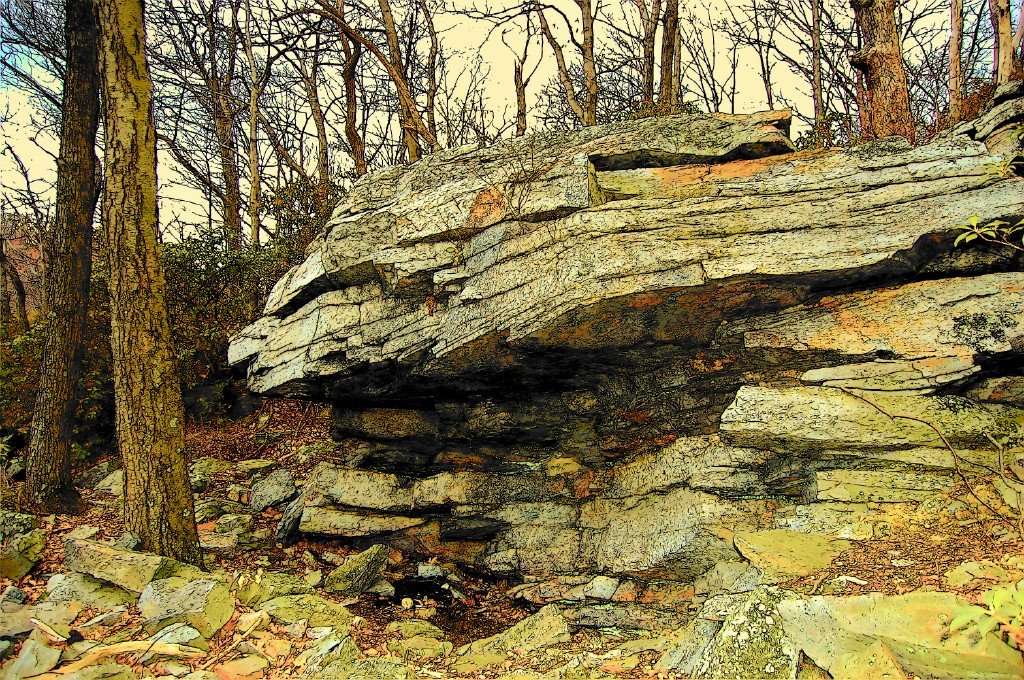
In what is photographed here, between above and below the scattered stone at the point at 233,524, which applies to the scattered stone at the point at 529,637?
below

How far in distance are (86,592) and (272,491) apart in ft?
11.8

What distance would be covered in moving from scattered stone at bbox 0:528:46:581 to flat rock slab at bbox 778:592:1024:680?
23.8 ft

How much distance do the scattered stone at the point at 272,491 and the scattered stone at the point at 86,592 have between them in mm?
3236

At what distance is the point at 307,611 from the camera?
6.23 meters

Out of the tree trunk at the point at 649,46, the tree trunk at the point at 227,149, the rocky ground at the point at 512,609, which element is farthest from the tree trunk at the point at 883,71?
the tree trunk at the point at 227,149

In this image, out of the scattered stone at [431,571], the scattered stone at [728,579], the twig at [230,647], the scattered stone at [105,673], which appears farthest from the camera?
the scattered stone at [431,571]

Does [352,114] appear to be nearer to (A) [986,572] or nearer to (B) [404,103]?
(B) [404,103]

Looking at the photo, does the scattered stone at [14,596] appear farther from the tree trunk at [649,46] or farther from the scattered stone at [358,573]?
the tree trunk at [649,46]

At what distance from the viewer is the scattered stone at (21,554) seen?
6.33 metres

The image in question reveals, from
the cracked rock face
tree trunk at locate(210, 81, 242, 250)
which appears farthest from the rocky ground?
tree trunk at locate(210, 81, 242, 250)

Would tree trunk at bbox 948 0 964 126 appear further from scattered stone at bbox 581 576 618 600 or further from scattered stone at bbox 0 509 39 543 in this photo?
scattered stone at bbox 0 509 39 543

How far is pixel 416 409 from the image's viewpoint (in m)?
8.99

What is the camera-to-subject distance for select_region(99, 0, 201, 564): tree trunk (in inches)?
259

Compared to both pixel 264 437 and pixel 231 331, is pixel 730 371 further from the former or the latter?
pixel 231 331
